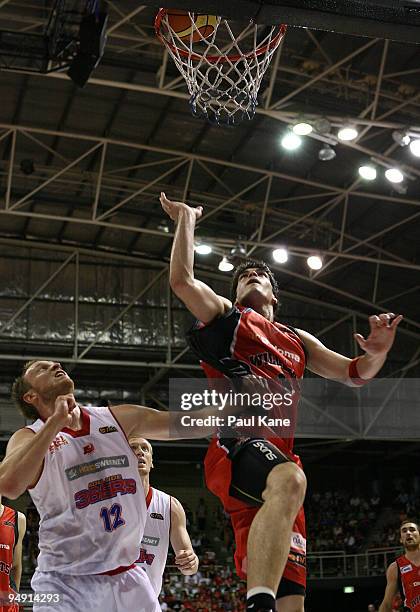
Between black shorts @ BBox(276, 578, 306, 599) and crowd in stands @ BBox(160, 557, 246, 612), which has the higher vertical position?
crowd in stands @ BBox(160, 557, 246, 612)

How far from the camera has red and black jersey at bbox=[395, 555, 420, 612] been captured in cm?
956

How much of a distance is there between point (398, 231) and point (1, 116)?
989cm

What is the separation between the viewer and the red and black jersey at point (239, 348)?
15.9 feet

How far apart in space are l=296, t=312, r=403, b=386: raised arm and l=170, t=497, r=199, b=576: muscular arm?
1.59 metres

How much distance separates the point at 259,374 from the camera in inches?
190

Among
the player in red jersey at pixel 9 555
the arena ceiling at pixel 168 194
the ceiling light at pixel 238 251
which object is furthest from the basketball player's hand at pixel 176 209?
the ceiling light at pixel 238 251

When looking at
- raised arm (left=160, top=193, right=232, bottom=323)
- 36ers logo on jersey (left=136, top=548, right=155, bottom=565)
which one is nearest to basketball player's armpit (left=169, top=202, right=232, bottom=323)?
raised arm (left=160, top=193, right=232, bottom=323)

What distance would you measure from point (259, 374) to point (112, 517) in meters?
1.11

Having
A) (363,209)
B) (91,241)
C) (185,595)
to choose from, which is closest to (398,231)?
(363,209)

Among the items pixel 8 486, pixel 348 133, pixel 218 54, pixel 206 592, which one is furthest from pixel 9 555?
pixel 206 592

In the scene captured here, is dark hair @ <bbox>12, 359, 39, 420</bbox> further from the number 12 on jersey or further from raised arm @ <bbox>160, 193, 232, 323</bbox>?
raised arm @ <bbox>160, 193, 232, 323</bbox>

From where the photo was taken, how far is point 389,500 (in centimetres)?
3027

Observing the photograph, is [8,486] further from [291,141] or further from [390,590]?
[291,141]

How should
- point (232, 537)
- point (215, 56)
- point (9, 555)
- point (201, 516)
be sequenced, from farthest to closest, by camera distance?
point (201, 516) < point (232, 537) < point (9, 555) < point (215, 56)
